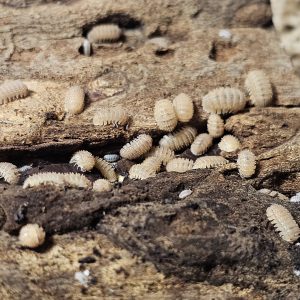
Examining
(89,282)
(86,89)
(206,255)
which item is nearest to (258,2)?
(86,89)

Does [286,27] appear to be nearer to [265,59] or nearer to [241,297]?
[265,59]

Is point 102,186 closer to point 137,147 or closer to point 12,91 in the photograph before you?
point 137,147

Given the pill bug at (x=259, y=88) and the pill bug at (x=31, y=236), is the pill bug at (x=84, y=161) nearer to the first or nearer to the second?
the pill bug at (x=31, y=236)

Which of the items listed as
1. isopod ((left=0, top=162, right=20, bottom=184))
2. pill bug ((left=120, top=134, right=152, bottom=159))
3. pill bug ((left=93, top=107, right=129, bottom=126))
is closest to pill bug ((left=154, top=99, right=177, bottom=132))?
pill bug ((left=120, top=134, right=152, bottom=159))

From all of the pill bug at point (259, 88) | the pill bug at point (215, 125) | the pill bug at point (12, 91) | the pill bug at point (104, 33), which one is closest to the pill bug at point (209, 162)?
the pill bug at point (215, 125)

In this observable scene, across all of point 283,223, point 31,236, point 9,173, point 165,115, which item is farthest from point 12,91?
point 283,223

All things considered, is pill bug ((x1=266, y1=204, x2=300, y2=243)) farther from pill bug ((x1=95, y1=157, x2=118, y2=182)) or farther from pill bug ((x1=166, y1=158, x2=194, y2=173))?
pill bug ((x1=95, y1=157, x2=118, y2=182))
